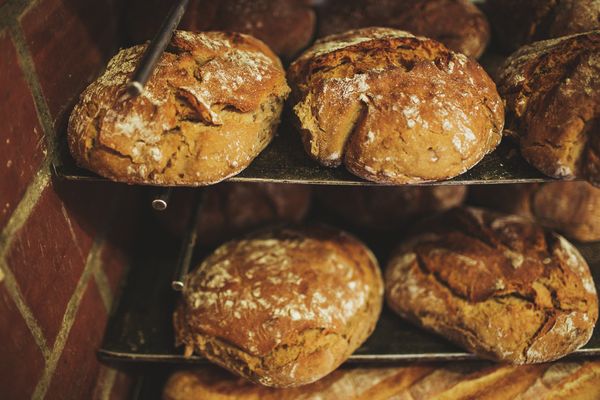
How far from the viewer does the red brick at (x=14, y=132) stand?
867mm

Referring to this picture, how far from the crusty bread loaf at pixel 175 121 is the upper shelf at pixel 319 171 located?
4 cm

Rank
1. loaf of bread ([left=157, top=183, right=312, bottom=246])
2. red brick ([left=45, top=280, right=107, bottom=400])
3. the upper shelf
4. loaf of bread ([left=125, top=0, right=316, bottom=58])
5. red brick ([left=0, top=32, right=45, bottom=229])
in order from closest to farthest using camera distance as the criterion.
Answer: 1. red brick ([left=0, top=32, right=45, bottom=229])
2. the upper shelf
3. red brick ([left=45, top=280, right=107, bottom=400])
4. loaf of bread ([left=125, top=0, right=316, bottom=58])
5. loaf of bread ([left=157, top=183, right=312, bottom=246])

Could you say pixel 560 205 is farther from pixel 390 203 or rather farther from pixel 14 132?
pixel 14 132

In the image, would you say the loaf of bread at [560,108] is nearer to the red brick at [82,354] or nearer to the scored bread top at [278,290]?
the scored bread top at [278,290]

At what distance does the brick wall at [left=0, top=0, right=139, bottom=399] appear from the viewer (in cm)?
90

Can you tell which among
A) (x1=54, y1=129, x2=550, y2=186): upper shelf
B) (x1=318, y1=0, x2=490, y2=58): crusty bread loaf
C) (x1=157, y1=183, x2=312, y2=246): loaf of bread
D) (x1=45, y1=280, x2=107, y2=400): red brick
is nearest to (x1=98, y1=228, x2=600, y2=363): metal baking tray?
(x1=45, y1=280, x2=107, y2=400): red brick

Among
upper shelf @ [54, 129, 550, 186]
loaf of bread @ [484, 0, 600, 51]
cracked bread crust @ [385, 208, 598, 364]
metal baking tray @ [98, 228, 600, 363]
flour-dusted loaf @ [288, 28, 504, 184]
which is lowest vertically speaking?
metal baking tray @ [98, 228, 600, 363]

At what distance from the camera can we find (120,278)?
1470 mm

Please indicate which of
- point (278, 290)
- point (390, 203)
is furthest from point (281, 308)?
point (390, 203)

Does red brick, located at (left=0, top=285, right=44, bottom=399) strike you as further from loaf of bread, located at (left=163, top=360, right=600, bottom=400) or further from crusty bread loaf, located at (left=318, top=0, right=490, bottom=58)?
crusty bread loaf, located at (left=318, top=0, right=490, bottom=58)

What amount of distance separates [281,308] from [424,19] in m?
0.89

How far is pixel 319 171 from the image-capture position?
1.01 meters

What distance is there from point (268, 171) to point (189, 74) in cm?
25

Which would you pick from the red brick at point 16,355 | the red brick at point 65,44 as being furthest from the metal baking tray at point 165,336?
the red brick at point 65,44
